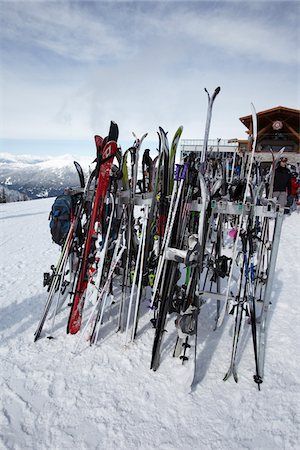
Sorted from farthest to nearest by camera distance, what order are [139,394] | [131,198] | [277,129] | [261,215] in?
[277,129] < [131,198] < [261,215] < [139,394]

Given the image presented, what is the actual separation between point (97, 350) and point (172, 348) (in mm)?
941

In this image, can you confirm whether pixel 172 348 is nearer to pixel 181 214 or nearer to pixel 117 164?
pixel 181 214

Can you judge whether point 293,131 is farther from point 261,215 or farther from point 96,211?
point 96,211

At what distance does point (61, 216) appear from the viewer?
3895mm

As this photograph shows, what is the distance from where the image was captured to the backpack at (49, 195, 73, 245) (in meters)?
3.89

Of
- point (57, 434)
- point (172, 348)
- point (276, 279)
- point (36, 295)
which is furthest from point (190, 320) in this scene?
point (276, 279)

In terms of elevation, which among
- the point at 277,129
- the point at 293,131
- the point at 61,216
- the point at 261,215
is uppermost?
the point at 277,129

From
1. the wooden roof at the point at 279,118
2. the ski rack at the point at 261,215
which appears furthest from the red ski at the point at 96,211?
the wooden roof at the point at 279,118

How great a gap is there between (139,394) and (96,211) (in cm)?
208

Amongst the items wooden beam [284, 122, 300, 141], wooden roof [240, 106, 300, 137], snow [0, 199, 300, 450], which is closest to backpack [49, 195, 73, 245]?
snow [0, 199, 300, 450]

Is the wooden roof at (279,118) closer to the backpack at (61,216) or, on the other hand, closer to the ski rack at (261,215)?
the ski rack at (261,215)

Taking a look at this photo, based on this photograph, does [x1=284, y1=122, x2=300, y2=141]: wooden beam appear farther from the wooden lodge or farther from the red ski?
the red ski

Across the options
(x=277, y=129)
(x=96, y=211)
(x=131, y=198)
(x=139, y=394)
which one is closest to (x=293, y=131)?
(x=277, y=129)

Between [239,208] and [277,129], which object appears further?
[277,129]
